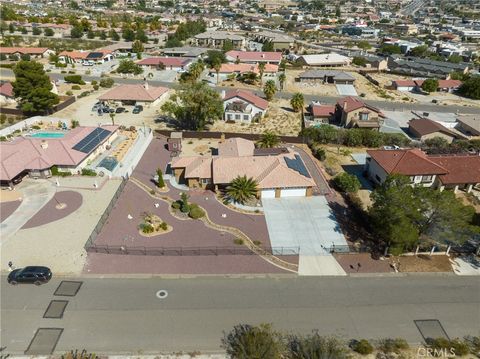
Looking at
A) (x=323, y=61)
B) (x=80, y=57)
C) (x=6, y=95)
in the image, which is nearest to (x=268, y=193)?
(x=6, y=95)

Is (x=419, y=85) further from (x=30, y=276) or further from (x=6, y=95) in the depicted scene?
(x=6, y=95)

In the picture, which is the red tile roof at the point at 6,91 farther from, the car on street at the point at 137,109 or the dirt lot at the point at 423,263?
the dirt lot at the point at 423,263

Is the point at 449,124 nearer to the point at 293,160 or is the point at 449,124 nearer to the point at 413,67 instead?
the point at 293,160

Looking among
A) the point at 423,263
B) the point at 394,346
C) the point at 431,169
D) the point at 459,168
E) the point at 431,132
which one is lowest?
the point at 423,263

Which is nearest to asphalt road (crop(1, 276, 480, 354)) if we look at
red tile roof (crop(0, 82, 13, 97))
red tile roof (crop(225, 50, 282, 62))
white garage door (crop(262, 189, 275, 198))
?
white garage door (crop(262, 189, 275, 198))

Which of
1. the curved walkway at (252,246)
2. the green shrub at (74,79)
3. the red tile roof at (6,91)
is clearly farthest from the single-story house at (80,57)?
the curved walkway at (252,246)
